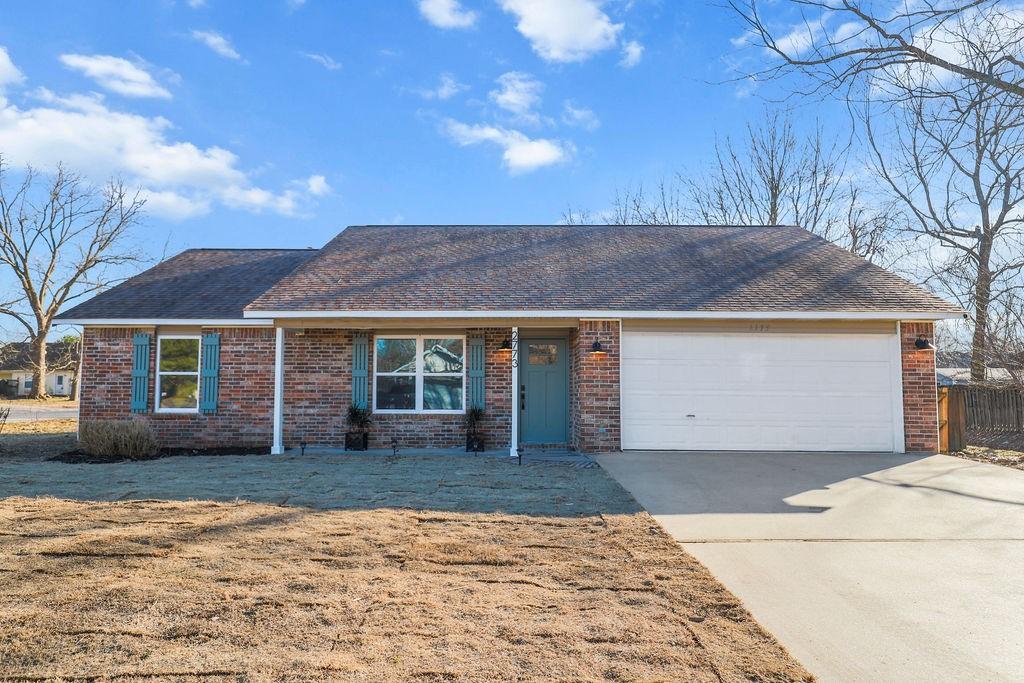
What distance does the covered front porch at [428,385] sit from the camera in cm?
1122

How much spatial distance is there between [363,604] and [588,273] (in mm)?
9106

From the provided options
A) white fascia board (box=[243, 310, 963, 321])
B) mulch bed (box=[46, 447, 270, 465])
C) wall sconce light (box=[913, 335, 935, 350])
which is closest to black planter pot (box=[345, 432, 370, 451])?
mulch bed (box=[46, 447, 270, 465])

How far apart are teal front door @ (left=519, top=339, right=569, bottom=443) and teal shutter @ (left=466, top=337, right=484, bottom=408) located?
0.81m

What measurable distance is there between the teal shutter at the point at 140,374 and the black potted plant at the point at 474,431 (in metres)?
6.34

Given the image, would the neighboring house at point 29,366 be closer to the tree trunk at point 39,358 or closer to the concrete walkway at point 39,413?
the tree trunk at point 39,358

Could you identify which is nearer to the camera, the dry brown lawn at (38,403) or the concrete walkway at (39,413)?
the concrete walkway at (39,413)

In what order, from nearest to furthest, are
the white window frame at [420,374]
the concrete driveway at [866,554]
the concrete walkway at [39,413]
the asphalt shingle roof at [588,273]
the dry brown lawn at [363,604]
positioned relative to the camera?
the dry brown lawn at [363,604] → the concrete driveway at [866,554] → the asphalt shingle roof at [588,273] → the white window frame at [420,374] → the concrete walkway at [39,413]

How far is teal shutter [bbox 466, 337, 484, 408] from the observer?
441 inches

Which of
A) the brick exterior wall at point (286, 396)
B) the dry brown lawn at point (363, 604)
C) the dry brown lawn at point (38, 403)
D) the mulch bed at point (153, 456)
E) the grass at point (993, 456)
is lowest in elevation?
the dry brown lawn at point (38, 403)

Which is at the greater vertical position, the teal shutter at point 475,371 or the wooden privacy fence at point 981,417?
the teal shutter at point 475,371

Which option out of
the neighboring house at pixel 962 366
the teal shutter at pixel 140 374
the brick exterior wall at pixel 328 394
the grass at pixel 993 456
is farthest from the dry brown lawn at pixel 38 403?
the neighboring house at pixel 962 366

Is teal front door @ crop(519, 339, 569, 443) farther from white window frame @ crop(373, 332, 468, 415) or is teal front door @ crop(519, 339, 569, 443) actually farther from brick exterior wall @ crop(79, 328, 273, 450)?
brick exterior wall @ crop(79, 328, 273, 450)

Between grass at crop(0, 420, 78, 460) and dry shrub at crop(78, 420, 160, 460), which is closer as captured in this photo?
dry shrub at crop(78, 420, 160, 460)

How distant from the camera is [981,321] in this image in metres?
14.1
